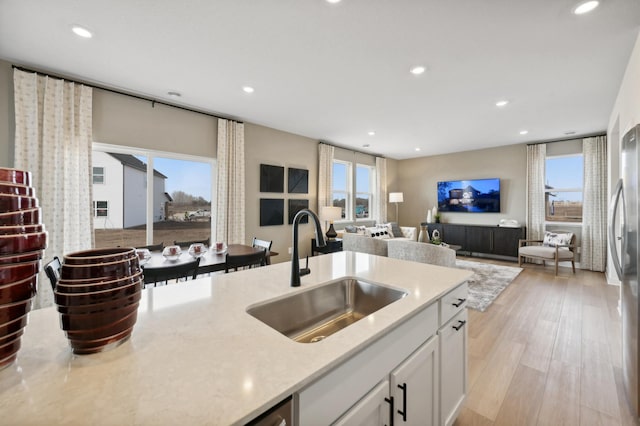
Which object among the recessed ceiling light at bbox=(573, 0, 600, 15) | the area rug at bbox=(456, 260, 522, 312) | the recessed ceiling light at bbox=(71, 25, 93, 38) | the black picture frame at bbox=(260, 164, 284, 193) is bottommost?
the area rug at bbox=(456, 260, 522, 312)

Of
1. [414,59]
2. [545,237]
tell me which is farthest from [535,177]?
[414,59]

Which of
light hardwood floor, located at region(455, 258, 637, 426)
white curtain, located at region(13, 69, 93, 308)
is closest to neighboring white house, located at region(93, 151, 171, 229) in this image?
white curtain, located at region(13, 69, 93, 308)

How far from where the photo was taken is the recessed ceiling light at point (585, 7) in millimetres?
1822

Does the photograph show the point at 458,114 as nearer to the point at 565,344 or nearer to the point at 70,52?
the point at 565,344

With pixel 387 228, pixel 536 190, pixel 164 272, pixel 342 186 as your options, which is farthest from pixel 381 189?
pixel 164 272

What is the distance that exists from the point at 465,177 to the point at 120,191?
7095 millimetres

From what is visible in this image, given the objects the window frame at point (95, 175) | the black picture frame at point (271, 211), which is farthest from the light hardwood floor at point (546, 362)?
the window frame at point (95, 175)

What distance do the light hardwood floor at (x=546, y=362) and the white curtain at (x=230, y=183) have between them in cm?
340

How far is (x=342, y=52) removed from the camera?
2.45 meters

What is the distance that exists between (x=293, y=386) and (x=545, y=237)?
21.6 ft

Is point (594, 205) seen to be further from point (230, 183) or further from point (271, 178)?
point (230, 183)

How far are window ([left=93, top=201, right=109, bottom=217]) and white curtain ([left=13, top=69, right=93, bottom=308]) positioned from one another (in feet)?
0.62

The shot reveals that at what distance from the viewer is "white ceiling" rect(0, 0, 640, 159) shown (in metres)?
1.93

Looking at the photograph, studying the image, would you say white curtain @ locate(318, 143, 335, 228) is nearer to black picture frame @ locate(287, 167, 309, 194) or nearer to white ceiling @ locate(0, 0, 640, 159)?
black picture frame @ locate(287, 167, 309, 194)
